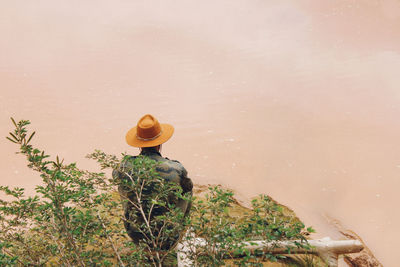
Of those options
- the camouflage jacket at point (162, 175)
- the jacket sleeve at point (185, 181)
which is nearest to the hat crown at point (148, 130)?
the camouflage jacket at point (162, 175)

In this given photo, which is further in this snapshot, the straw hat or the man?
the straw hat

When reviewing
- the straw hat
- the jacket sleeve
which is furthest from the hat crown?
the jacket sleeve

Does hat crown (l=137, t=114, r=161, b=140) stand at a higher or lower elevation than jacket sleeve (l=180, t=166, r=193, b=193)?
higher

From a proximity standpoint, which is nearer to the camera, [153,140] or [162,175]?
[162,175]

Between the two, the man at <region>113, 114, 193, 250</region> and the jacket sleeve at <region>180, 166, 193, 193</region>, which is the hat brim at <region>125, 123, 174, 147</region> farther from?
the jacket sleeve at <region>180, 166, 193, 193</region>

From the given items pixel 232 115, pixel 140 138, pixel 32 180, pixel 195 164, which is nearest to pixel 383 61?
pixel 232 115

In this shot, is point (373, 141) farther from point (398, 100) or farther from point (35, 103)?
point (35, 103)

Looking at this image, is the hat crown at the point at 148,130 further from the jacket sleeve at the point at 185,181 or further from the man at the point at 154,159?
the jacket sleeve at the point at 185,181

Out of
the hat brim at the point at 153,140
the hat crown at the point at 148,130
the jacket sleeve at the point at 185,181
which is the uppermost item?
the hat crown at the point at 148,130

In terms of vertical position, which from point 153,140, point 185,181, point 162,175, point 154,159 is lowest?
point 185,181

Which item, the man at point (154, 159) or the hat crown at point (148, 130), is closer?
the man at point (154, 159)

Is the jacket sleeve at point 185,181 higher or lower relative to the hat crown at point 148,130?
lower

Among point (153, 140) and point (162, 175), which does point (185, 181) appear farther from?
point (153, 140)

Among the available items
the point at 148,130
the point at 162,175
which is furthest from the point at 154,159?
the point at 148,130
